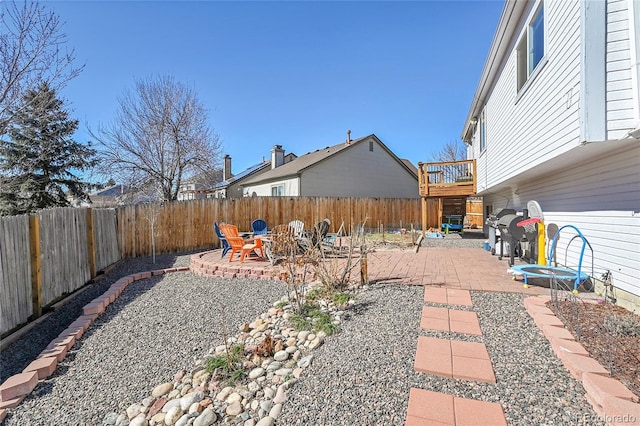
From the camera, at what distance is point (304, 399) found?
7.20 ft

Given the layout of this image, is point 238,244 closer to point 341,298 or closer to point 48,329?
point 48,329

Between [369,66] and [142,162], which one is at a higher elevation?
[369,66]

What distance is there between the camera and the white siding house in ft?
11.2

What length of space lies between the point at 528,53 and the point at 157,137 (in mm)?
15372

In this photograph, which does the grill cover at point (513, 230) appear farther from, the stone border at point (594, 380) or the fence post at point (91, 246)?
the fence post at point (91, 246)

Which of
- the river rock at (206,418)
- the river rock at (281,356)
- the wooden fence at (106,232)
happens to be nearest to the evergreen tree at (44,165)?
the wooden fence at (106,232)

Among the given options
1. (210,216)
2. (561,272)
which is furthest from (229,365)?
(210,216)

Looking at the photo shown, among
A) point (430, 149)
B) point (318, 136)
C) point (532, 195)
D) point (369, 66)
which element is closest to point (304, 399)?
point (532, 195)

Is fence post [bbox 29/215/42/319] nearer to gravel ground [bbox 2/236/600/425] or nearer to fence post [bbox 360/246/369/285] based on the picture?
gravel ground [bbox 2/236/600/425]

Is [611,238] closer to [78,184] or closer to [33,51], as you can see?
[33,51]

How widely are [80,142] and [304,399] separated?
17.0m

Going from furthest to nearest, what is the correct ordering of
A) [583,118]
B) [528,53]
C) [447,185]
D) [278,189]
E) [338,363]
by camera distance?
[278,189]
[447,185]
[528,53]
[583,118]
[338,363]

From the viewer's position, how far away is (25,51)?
19.0ft

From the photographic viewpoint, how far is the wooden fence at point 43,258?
3840 mm
